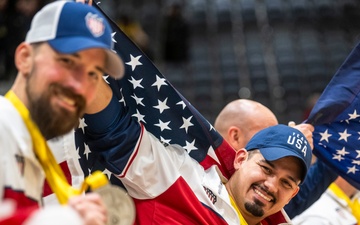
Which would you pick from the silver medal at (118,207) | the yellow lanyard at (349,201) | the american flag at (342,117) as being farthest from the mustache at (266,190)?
the yellow lanyard at (349,201)

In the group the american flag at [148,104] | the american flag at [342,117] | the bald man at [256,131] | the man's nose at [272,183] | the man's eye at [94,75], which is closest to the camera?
the man's eye at [94,75]

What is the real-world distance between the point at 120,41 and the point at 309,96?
592 centimetres

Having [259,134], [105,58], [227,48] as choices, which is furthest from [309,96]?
[105,58]

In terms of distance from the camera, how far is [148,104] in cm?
313

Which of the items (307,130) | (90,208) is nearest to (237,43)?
(307,130)

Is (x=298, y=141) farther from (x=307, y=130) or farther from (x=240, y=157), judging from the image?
(x=307, y=130)

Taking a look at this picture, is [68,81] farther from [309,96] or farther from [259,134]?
[309,96]

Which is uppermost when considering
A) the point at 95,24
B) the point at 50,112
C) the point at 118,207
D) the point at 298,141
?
the point at 95,24

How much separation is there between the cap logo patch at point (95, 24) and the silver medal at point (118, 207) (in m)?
0.46

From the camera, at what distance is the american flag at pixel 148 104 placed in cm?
307

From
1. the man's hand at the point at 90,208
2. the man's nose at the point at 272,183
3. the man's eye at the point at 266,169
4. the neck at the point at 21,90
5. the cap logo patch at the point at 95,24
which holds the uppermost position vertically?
the cap logo patch at the point at 95,24

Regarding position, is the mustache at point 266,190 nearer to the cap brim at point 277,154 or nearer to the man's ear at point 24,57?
the cap brim at point 277,154

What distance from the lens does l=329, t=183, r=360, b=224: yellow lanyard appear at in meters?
4.84

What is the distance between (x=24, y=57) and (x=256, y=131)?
7.02 feet
